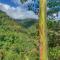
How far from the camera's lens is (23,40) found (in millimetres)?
6930

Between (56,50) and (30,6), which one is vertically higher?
(30,6)

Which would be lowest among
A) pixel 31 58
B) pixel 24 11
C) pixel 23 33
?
pixel 31 58

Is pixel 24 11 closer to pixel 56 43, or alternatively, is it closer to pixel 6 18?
pixel 6 18

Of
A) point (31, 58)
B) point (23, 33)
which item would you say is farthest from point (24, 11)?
point (31, 58)

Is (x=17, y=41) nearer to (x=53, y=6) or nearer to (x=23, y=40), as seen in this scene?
(x=23, y=40)

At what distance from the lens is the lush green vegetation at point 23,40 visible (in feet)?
20.6

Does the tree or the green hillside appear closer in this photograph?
the green hillside

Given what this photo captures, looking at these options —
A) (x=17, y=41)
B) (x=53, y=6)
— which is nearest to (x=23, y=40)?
(x=17, y=41)

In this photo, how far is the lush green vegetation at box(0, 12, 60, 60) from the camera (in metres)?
6.27

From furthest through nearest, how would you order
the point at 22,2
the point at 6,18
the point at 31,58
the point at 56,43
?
the point at 22,2, the point at 6,18, the point at 56,43, the point at 31,58

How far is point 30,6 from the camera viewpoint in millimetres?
9578

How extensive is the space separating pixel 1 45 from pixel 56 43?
1371 millimetres

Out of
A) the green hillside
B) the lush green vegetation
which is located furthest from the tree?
the green hillside

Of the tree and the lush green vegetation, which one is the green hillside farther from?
the tree
